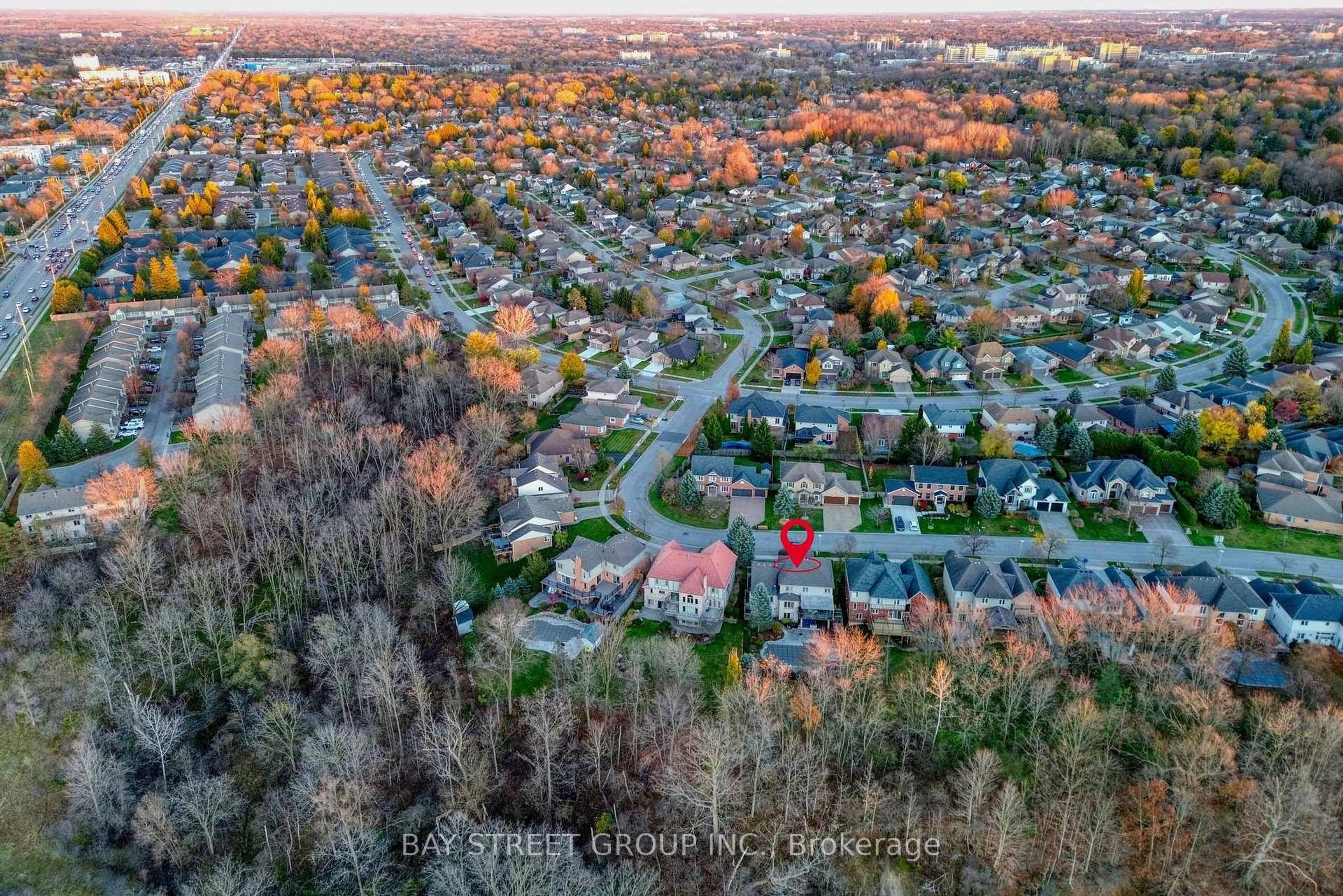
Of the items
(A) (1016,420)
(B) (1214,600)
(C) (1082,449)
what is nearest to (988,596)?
(B) (1214,600)

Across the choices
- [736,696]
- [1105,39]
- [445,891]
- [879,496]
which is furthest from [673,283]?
[1105,39]

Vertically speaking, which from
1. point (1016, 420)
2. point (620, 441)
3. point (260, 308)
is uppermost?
point (260, 308)

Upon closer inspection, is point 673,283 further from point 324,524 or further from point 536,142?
point 536,142

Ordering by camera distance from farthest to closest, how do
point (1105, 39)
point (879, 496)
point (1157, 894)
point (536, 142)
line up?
point (1105, 39), point (536, 142), point (879, 496), point (1157, 894)

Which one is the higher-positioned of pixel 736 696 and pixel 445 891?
pixel 736 696

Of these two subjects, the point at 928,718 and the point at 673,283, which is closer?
the point at 928,718

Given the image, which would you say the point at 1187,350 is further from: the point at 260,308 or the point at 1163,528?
the point at 260,308

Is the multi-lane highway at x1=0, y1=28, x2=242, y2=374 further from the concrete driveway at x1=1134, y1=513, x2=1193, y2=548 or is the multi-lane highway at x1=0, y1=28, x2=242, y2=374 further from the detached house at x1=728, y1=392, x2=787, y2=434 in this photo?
the concrete driveway at x1=1134, y1=513, x2=1193, y2=548

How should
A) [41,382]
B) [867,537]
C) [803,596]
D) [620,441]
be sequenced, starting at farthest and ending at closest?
[41,382] → [620,441] → [867,537] → [803,596]
